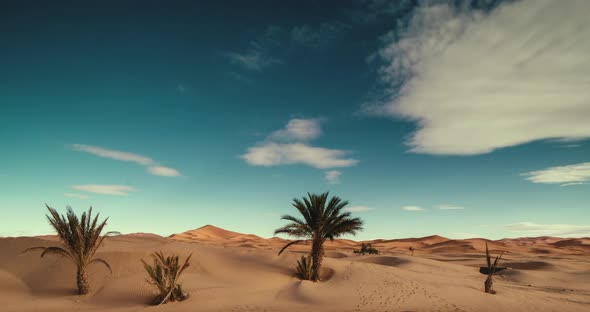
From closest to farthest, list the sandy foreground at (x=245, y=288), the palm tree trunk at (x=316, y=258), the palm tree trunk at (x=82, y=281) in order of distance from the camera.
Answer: the sandy foreground at (x=245, y=288) < the palm tree trunk at (x=82, y=281) < the palm tree trunk at (x=316, y=258)

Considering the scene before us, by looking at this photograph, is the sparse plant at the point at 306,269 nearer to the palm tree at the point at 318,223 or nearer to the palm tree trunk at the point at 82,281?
the palm tree at the point at 318,223

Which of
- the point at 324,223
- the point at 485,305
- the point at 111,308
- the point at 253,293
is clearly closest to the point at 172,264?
the point at 111,308

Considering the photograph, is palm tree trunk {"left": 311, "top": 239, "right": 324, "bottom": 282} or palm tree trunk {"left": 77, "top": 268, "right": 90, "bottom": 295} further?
palm tree trunk {"left": 311, "top": 239, "right": 324, "bottom": 282}

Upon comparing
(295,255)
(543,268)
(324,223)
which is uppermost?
(324,223)

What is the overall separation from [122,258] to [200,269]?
4.50 meters

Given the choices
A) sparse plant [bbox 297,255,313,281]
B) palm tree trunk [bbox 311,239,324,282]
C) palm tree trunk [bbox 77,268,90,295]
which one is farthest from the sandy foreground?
palm tree trunk [bbox 311,239,324,282]

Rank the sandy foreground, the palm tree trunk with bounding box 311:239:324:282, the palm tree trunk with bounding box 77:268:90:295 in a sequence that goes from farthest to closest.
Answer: the palm tree trunk with bounding box 311:239:324:282, the palm tree trunk with bounding box 77:268:90:295, the sandy foreground

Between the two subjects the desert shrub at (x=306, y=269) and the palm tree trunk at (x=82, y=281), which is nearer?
the palm tree trunk at (x=82, y=281)

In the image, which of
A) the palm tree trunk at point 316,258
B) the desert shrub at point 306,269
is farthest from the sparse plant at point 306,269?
the palm tree trunk at point 316,258

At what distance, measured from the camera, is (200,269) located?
71.0 ft

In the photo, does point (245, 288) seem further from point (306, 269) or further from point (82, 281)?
point (82, 281)

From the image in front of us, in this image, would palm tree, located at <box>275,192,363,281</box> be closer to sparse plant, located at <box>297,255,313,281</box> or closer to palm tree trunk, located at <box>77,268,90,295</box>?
sparse plant, located at <box>297,255,313,281</box>

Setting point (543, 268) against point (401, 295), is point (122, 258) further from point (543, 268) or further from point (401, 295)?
point (543, 268)

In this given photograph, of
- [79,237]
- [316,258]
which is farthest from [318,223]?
[79,237]
